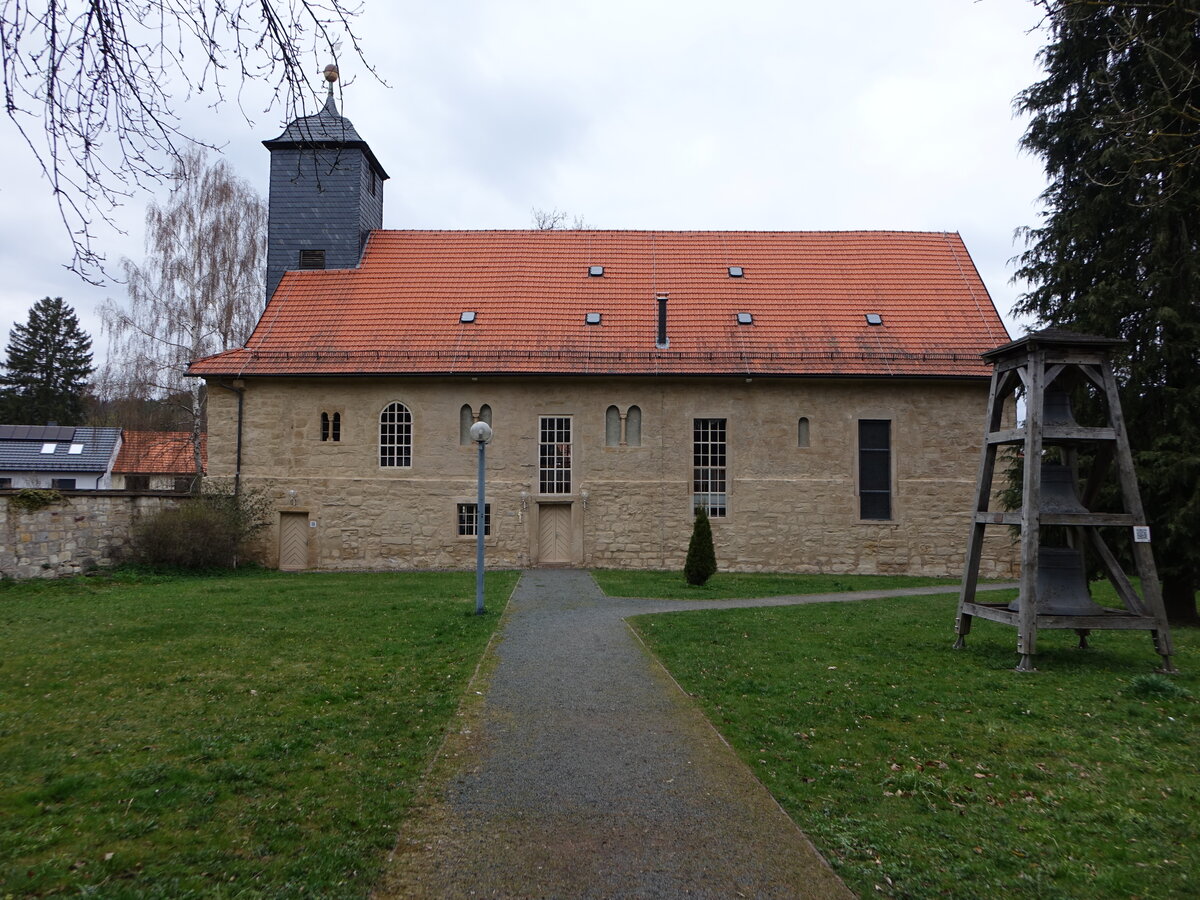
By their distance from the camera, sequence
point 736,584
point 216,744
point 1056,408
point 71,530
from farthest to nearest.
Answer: point 71,530
point 736,584
point 1056,408
point 216,744

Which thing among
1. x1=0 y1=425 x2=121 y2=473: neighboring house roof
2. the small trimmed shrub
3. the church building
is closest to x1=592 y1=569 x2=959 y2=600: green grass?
the small trimmed shrub

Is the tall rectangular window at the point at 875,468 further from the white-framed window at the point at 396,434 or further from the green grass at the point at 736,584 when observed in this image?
the white-framed window at the point at 396,434

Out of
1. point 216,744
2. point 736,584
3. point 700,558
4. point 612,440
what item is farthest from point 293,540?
point 216,744

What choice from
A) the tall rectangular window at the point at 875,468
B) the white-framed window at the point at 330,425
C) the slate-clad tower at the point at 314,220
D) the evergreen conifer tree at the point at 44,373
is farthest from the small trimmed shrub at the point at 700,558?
the evergreen conifer tree at the point at 44,373

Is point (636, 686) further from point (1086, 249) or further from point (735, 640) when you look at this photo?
point (1086, 249)

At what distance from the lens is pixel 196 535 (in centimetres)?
1981

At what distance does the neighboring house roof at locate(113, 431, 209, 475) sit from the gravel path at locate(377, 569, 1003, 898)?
39.5 meters

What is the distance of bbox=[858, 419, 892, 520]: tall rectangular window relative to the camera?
22.1m

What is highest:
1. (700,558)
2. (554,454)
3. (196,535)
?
(554,454)

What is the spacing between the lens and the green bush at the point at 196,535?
19.5 metres

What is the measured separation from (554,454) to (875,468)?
8518 mm

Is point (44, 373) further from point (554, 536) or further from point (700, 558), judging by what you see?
point (700, 558)

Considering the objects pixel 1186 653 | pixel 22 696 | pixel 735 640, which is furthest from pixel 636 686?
pixel 1186 653

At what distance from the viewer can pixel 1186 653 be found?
10.0 metres
